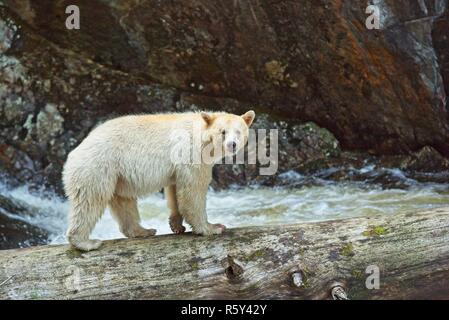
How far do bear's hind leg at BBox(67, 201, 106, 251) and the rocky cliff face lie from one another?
5.60 metres

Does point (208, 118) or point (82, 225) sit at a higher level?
point (208, 118)

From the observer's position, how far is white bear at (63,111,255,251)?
5.91 m

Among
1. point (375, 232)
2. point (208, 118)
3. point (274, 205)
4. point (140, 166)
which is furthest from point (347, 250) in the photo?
point (274, 205)

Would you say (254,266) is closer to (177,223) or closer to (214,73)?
(177,223)

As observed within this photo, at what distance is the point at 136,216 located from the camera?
6695 millimetres

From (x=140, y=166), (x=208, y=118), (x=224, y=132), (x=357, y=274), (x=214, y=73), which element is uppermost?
(x=214, y=73)

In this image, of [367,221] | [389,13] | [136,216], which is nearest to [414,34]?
[389,13]

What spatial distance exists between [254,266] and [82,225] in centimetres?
169

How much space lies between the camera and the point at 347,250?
18.9 ft

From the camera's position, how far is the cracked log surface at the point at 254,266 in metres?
5.55

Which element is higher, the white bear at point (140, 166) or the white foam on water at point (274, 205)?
the white bear at point (140, 166)

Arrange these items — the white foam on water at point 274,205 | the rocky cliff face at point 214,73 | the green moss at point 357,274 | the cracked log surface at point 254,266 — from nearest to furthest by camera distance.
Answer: the cracked log surface at point 254,266, the green moss at point 357,274, the white foam on water at point 274,205, the rocky cliff face at point 214,73

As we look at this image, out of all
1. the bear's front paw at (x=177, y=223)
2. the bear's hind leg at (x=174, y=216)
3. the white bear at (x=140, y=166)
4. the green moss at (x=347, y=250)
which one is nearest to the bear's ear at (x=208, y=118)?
the white bear at (x=140, y=166)

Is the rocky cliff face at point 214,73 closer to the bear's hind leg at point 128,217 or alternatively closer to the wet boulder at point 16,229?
the wet boulder at point 16,229
